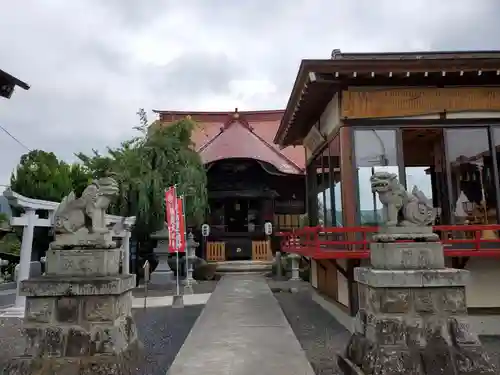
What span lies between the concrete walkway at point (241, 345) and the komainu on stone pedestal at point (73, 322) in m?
0.76

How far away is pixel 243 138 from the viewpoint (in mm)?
20875

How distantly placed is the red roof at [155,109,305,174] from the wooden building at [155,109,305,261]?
1.8 inches

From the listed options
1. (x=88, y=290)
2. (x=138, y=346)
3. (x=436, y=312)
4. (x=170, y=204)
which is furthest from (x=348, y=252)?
(x=170, y=204)

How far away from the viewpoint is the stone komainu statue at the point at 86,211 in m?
4.65

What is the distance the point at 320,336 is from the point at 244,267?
32.7 ft

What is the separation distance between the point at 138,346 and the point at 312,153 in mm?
7420

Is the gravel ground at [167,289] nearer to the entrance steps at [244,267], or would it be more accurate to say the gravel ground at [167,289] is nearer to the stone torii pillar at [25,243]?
the entrance steps at [244,267]

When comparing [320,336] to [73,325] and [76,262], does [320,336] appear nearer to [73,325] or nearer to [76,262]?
[73,325]

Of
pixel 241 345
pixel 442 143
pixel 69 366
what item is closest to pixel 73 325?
pixel 69 366

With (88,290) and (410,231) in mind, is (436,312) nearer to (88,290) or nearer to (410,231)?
(410,231)

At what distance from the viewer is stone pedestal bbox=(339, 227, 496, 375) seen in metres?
4.08

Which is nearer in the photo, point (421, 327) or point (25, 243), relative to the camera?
point (421, 327)

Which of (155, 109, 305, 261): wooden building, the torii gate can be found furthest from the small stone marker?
(155, 109, 305, 261): wooden building

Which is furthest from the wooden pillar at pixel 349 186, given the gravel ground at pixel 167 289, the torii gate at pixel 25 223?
the gravel ground at pixel 167 289
